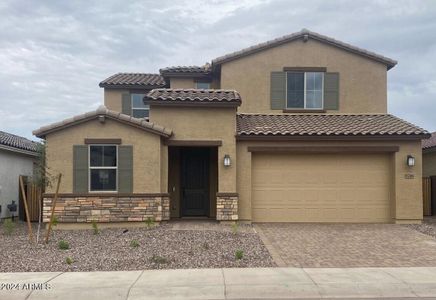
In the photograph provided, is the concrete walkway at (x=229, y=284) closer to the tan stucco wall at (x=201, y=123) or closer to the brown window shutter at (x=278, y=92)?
the tan stucco wall at (x=201, y=123)

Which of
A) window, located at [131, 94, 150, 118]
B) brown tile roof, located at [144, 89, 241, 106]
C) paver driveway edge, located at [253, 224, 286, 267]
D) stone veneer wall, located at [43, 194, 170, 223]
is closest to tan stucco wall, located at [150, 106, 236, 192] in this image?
brown tile roof, located at [144, 89, 241, 106]

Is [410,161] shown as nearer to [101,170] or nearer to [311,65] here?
[311,65]

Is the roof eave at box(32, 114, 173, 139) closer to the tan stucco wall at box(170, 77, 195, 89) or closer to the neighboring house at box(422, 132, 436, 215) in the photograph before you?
the tan stucco wall at box(170, 77, 195, 89)

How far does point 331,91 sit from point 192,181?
619cm

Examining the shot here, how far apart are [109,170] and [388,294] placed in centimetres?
956

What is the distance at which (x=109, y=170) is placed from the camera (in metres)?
15.4

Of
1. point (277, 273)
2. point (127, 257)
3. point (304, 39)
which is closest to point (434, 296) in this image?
point (277, 273)

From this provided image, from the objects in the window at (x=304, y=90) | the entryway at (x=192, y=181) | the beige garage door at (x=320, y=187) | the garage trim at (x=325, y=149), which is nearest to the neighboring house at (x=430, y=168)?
Answer: the beige garage door at (x=320, y=187)

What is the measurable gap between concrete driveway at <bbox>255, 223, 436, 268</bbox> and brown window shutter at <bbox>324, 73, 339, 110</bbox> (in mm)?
4844

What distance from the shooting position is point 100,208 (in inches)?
598

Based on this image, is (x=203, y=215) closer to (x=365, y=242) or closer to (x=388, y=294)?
(x=365, y=242)

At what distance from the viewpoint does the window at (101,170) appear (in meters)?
15.3

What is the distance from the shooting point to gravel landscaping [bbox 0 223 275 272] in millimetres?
10409

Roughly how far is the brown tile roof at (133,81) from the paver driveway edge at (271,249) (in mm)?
9538
